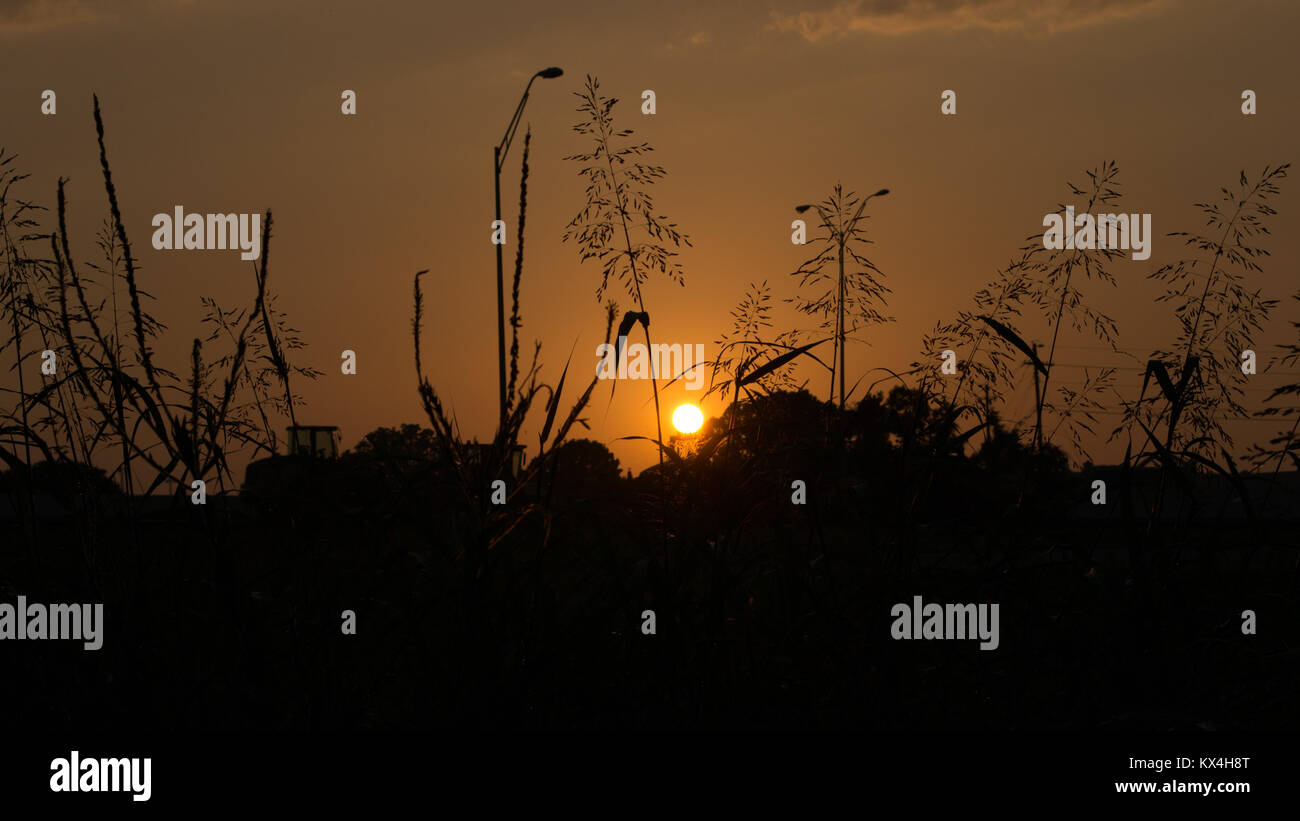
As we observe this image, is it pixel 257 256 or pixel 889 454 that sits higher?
pixel 257 256

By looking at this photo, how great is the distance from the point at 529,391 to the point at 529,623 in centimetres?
60

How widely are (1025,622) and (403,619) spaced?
1658mm

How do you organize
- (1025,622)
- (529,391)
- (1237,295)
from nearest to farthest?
(529,391), (1025,622), (1237,295)

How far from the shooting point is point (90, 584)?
8.36 feet

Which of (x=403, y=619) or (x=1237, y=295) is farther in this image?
(x=1237, y=295)

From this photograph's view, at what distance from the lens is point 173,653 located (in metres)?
2.54

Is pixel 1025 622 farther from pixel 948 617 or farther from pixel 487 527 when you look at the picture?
pixel 487 527

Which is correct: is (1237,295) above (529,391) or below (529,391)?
above

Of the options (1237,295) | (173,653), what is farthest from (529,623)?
(1237,295)
